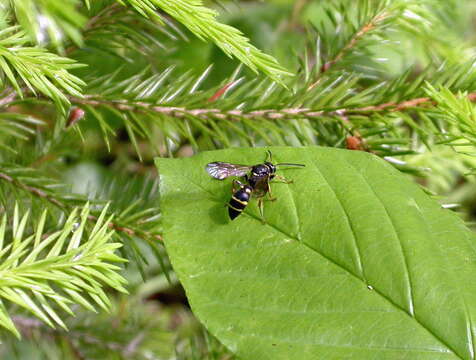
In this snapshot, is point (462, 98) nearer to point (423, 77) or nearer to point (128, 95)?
point (423, 77)

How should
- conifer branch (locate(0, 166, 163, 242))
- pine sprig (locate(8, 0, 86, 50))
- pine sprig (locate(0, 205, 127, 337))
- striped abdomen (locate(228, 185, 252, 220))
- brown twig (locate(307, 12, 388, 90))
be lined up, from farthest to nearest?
brown twig (locate(307, 12, 388, 90))
conifer branch (locate(0, 166, 163, 242))
striped abdomen (locate(228, 185, 252, 220))
pine sprig (locate(0, 205, 127, 337))
pine sprig (locate(8, 0, 86, 50))

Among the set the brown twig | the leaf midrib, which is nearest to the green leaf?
the leaf midrib

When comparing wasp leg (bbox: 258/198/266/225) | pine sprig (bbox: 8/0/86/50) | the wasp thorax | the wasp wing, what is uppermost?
pine sprig (bbox: 8/0/86/50)

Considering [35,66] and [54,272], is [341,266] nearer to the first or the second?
[54,272]

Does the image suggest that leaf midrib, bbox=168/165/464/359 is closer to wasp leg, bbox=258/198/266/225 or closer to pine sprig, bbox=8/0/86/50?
wasp leg, bbox=258/198/266/225

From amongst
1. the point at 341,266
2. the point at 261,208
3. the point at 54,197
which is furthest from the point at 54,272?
the point at 341,266

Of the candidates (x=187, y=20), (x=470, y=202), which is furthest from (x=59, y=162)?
(x=470, y=202)

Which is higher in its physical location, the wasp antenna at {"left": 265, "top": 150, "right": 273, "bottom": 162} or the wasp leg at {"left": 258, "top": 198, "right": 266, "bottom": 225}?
the wasp antenna at {"left": 265, "top": 150, "right": 273, "bottom": 162}

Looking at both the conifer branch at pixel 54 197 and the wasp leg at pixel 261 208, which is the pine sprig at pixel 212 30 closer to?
the wasp leg at pixel 261 208
